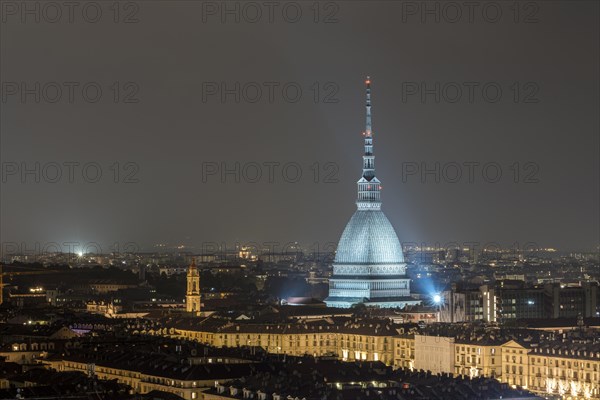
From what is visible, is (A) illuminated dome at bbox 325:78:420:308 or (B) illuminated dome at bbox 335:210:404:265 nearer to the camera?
(A) illuminated dome at bbox 325:78:420:308

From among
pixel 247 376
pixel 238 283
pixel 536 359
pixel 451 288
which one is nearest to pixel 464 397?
pixel 247 376

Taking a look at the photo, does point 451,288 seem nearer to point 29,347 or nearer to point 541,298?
point 541,298

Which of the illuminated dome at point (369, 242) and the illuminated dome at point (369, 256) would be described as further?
the illuminated dome at point (369, 242)
